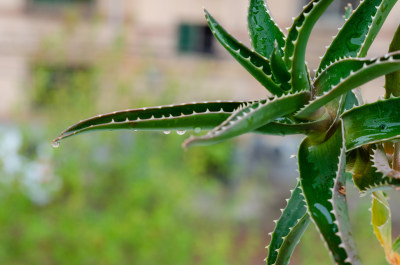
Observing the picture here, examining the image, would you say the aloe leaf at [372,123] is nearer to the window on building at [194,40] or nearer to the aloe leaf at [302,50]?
the aloe leaf at [302,50]

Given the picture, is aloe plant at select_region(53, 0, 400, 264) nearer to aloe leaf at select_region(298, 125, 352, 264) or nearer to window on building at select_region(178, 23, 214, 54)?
aloe leaf at select_region(298, 125, 352, 264)

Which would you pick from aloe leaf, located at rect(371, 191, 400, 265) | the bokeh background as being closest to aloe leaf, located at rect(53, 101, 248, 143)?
aloe leaf, located at rect(371, 191, 400, 265)

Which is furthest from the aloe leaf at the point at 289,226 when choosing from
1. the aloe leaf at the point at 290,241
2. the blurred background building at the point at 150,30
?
the blurred background building at the point at 150,30

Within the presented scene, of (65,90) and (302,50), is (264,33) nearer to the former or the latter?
(302,50)

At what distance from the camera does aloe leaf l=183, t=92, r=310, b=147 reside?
260 mm

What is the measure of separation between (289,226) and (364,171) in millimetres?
57

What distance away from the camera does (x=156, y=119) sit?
309 mm

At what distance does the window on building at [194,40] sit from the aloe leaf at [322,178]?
706 centimetres

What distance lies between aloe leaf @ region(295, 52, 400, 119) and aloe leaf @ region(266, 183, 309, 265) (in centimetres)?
6

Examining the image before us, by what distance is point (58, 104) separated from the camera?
9.61ft

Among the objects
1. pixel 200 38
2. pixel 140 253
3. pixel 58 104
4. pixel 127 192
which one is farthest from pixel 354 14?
pixel 200 38

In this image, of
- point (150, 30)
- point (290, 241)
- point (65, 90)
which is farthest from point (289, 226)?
point (150, 30)

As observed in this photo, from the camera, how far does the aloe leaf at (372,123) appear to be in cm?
33

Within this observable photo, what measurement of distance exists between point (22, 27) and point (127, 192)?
17.2 ft
